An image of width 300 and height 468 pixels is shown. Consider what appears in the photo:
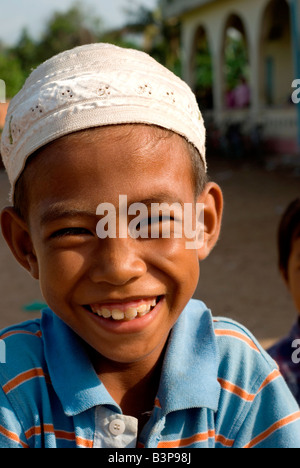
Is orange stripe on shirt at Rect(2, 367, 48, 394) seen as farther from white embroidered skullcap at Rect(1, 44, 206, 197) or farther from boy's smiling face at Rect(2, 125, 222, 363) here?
white embroidered skullcap at Rect(1, 44, 206, 197)

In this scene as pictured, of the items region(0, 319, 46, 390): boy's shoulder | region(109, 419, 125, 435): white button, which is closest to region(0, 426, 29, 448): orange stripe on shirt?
region(0, 319, 46, 390): boy's shoulder

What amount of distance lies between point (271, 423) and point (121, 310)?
1.67 ft

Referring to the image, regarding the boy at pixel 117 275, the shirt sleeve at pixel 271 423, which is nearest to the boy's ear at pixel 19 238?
the boy at pixel 117 275

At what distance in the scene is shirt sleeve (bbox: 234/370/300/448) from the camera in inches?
57.5

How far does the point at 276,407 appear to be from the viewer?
148 cm

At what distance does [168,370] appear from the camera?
1.50 meters

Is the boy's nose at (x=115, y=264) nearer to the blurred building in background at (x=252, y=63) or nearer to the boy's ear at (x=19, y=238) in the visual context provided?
the boy's ear at (x=19, y=238)

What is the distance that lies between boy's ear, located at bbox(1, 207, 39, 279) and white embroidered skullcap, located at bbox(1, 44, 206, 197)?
0.35 feet

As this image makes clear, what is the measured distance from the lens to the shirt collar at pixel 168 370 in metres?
1.43

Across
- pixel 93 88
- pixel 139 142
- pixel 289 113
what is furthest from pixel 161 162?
pixel 289 113

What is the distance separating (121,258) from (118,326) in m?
0.19

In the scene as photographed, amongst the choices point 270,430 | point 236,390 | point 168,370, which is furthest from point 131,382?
point 270,430

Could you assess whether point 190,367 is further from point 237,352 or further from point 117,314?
point 117,314
